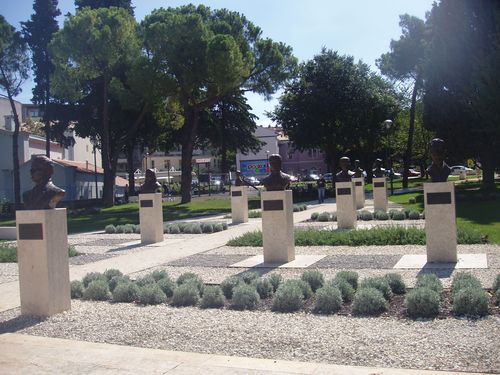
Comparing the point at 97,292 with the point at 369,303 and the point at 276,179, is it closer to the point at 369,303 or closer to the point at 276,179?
the point at 369,303

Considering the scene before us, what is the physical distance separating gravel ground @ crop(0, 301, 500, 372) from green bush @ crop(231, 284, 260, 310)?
226 millimetres

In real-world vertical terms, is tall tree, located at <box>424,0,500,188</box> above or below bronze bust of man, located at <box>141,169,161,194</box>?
above

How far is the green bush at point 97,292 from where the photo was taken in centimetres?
878

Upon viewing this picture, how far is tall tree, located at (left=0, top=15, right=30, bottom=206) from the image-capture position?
3690 cm

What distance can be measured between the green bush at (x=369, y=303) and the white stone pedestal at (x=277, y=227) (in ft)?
15.2

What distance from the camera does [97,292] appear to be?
8.78 m

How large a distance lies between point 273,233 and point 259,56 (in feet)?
91.5

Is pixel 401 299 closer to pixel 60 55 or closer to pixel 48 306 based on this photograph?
pixel 48 306

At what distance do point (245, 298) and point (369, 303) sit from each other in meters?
1.62

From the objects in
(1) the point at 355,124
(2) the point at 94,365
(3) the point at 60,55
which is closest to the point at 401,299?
(2) the point at 94,365

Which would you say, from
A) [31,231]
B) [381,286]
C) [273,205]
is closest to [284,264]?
[273,205]

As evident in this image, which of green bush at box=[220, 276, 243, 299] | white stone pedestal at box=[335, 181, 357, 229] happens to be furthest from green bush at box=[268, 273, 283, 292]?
white stone pedestal at box=[335, 181, 357, 229]

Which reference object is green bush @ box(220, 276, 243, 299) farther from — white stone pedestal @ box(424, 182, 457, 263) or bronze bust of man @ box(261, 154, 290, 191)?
white stone pedestal @ box(424, 182, 457, 263)

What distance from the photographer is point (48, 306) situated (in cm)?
772
